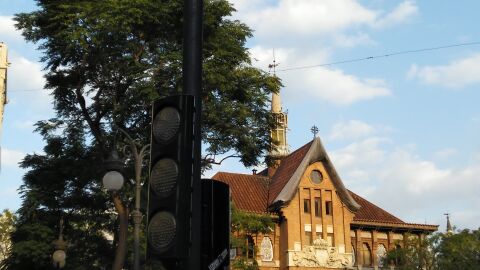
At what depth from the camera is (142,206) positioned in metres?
22.4

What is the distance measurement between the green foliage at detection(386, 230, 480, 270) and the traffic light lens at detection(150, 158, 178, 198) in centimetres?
3533

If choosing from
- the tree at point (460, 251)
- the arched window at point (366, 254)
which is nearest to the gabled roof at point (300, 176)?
the arched window at point (366, 254)

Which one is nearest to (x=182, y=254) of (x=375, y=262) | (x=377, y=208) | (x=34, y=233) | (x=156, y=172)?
(x=156, y=172)

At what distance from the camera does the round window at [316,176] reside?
45.3 metres

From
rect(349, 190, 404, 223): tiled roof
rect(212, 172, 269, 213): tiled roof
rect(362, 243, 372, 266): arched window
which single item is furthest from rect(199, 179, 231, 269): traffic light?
rect(362, 243, 372, 266): arched window

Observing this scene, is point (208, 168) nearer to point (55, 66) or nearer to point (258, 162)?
point (258, 162)

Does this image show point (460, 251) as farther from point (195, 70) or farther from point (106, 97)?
point (195, 70)

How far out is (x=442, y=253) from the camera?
1501 inches

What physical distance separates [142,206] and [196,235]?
1976 centimetres

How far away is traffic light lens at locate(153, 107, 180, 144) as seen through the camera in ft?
10.6

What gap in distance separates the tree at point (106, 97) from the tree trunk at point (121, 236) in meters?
0.06

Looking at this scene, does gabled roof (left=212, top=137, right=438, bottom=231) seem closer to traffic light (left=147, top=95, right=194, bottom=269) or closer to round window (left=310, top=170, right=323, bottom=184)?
round window (left=310, top=170, right=323, bottom=184)

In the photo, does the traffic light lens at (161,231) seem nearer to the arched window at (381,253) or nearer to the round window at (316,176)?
the round window at (316,176)

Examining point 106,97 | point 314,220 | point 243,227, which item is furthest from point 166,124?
point 314,220
